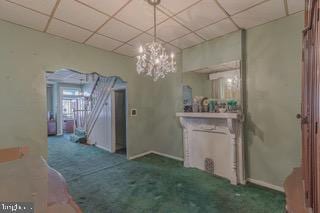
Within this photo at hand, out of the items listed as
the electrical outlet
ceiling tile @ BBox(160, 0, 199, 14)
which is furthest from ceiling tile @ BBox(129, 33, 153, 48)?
the electrical outlet

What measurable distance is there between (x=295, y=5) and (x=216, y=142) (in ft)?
7.56

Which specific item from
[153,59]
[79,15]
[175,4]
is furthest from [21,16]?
[175,4]

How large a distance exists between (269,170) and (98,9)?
340cm

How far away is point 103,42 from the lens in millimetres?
3264

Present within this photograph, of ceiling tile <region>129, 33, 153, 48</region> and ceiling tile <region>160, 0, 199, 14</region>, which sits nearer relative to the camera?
ceiling tile <region>160, 0, 199, 14</region>

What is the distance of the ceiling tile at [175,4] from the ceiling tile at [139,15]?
15 centimetres

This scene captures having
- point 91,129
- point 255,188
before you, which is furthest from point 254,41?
point 91,129

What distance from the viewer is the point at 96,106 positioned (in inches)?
223

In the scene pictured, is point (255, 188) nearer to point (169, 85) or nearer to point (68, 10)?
point (169, 85)

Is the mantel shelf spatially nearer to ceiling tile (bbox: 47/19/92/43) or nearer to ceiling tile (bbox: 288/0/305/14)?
ceiling tile (bbox: 288/0/305/14)

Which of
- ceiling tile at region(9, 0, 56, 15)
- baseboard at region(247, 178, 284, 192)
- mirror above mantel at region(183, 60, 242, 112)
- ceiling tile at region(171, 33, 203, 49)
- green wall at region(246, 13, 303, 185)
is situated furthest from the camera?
ceiling tile at region(171, 33, 203, 49)

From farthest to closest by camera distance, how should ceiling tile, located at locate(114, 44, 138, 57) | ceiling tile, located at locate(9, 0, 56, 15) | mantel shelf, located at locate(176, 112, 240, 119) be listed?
1. ceiling tile, located at locate(114, 44, 138, 57)
2. mantel shelf, located at locate(176, 112, 240, 119)
3. ceiling tile, located at locate(9, 0, 56, 15)

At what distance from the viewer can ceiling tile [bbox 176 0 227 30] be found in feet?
7.06

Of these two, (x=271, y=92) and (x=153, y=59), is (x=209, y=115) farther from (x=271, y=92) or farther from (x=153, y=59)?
(x=153, y=59)
